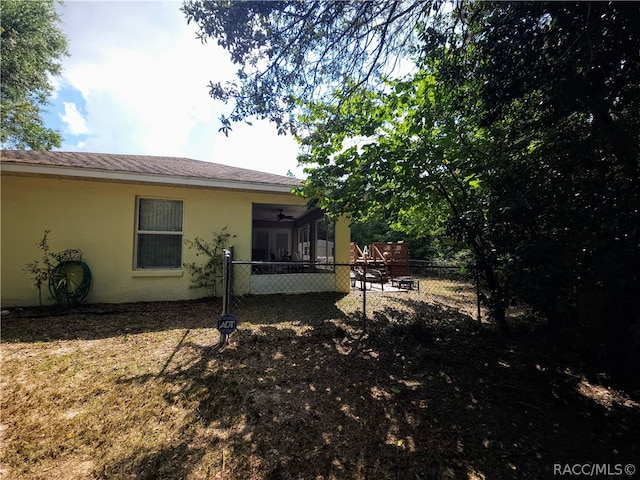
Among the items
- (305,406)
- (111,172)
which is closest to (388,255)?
(111,172)

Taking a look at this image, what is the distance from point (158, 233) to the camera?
6.28m

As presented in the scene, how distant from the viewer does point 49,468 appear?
5.55 ft

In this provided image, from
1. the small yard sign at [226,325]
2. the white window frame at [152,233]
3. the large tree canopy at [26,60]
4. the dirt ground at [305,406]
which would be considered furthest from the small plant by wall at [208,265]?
the large tree canopy at [26,60]

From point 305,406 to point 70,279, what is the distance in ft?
19.5

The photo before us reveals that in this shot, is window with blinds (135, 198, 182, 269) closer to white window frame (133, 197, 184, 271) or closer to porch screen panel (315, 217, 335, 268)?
white window frame (133, 197, 184, 271)

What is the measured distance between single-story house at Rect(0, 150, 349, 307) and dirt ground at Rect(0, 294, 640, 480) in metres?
2.04

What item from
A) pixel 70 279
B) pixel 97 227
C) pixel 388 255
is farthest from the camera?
pixel 388 255

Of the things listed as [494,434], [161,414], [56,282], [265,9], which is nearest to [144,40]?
[265,9]

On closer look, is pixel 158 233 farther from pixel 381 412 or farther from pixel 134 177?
pixel 381 412

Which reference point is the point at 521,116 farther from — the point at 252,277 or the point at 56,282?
the point at 56,282

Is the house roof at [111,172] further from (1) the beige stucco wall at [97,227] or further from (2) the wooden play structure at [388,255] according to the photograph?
(2) the wooden play structure at [388,255]

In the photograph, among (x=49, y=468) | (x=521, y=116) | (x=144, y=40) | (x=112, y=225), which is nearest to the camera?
(x=49, y=468)

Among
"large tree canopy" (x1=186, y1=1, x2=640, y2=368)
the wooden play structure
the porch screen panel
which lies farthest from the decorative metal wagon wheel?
the wooden play structure

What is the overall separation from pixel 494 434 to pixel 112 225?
7.29 meters
